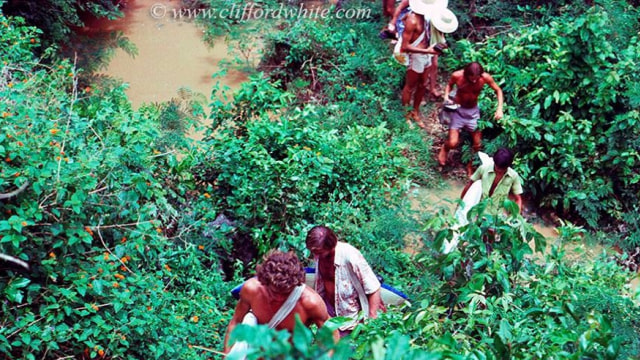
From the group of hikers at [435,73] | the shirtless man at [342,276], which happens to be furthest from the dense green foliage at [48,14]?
the shirtless man at [342,276]

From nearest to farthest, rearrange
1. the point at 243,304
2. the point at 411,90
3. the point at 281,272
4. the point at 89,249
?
1. the point at 281,272
2. the point at 243,304
3. the point at 89,249
4. the point at 411,90

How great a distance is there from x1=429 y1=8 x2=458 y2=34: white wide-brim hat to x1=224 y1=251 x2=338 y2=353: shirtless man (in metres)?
4.11

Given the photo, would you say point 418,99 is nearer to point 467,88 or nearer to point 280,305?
point 467,88

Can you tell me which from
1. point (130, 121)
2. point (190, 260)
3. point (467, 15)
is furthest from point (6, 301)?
point (467, 15)

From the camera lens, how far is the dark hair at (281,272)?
12.6 ft

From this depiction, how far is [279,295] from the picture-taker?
13.0 ft

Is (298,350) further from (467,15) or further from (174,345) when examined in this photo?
(467,15)

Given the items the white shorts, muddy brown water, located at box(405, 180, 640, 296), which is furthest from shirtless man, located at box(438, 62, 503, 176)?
the white shorts

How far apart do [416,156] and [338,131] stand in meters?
0.83

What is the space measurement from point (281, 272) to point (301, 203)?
199 centimetres

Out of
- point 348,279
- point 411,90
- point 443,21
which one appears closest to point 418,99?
point 411,90

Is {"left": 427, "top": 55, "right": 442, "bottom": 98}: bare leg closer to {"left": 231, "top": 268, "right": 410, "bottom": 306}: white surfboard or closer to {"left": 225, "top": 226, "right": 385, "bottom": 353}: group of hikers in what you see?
{"left": 231, "top": 268, "right": 410, "bottom": 306}: white surfboard

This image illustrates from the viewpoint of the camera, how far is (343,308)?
4.62 meters

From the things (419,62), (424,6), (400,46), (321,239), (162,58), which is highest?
(424,6)
